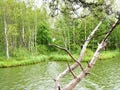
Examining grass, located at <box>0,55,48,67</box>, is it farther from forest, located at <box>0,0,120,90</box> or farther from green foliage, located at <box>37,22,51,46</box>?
green foliage, located at <box>37,22,51,46</box>

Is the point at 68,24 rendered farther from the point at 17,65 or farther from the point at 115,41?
the point at 17,65

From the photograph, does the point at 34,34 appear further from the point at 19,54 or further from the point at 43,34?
the point at 19,54

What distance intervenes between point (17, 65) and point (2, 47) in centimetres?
1134

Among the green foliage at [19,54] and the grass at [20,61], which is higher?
the green foliage at [19,54]

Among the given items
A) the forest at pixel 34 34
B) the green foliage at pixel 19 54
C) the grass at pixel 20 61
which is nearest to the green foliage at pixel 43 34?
the forest at pixel 34 34

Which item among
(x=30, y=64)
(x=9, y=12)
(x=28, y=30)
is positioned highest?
(x=9, y=12)

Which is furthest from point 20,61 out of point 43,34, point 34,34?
point 43,34

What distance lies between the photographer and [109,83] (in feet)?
55.7

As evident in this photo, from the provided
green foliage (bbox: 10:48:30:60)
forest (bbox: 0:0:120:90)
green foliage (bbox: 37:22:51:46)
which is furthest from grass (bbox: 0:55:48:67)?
green foliage (bbox: 37:22:51:46)

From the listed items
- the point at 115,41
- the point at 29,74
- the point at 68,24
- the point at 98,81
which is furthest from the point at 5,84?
the point at 115,41

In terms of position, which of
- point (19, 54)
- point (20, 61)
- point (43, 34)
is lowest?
point (20, 61)

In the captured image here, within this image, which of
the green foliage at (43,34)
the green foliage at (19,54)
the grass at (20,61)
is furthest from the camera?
the green foliage at (43,34)

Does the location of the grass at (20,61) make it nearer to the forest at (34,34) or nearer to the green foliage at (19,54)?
the forest at (34,34)

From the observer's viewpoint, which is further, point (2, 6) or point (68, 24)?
point (68, 24)
